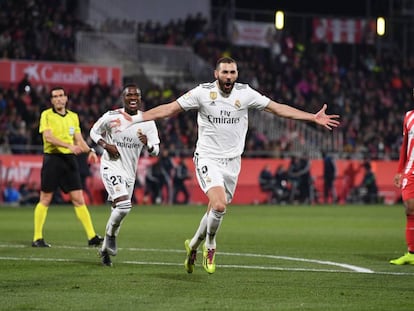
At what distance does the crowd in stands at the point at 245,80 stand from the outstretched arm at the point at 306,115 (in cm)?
2308

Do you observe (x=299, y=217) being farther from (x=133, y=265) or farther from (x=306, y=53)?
(x=306, y=53)

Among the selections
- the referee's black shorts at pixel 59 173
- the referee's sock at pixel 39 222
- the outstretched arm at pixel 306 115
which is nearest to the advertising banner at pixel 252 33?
the referee's black shorts at pixel 59 173

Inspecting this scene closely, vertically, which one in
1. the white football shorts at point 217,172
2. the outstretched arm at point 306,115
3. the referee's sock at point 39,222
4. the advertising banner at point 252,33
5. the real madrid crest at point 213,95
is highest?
the advertising banner at point 252,33

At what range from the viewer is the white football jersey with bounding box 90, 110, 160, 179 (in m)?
13.8

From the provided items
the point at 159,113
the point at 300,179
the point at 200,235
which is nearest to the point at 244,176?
the point at 300,179

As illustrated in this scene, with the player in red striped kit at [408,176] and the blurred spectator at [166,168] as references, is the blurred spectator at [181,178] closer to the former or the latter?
the blurred spectator at [166,168]

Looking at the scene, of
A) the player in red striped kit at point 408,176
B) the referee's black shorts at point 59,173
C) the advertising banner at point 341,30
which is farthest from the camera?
the advertising banner at point 341,30

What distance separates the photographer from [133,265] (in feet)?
43.1

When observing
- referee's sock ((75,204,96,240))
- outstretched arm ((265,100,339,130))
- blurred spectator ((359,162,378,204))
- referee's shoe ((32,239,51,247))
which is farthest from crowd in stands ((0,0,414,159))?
outstretched arm ((265,100,339,130))

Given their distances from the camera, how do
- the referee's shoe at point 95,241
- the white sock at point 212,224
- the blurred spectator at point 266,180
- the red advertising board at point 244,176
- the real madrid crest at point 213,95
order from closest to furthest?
the white sock at point 212,224 → the real madrid crest at point 213,95 → the referee's shoe at point 95,241 → the red advertising board at point 244,176 → the blurred spectator at point 266,180

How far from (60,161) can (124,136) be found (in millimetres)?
3162

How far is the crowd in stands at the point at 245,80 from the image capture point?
36875 mm

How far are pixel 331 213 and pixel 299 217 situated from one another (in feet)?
9.90

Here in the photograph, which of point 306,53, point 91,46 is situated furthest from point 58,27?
point 306,53
